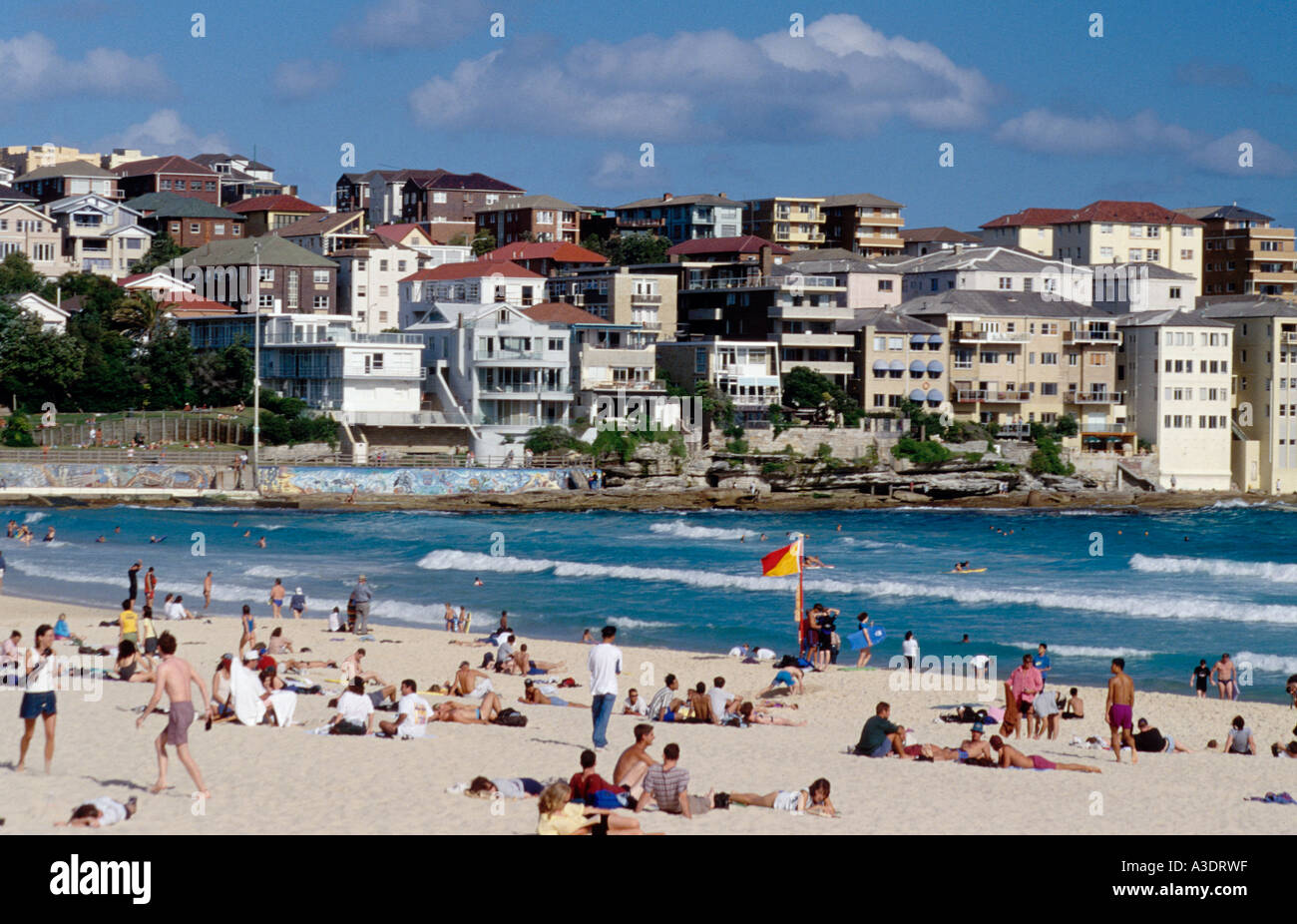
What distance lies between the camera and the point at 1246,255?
354ft

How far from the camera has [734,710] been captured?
2044 cm

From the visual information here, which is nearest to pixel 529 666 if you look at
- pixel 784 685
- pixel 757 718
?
pixel 784 685

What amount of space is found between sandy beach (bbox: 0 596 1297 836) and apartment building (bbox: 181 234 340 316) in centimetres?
6130

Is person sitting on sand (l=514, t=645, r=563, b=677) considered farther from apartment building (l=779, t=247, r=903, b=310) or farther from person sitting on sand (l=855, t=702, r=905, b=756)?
apartment building (l=779, t=247, r=903, b=310)

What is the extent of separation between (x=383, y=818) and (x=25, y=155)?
13096 centimetres

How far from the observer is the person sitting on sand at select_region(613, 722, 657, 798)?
559 inches

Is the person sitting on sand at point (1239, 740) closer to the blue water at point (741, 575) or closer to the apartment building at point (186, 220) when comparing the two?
the blue water at point (741, 575)

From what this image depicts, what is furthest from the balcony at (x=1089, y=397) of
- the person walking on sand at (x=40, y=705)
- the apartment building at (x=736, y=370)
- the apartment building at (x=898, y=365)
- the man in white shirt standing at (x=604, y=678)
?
the person walking on sand at (x=40, y=705)

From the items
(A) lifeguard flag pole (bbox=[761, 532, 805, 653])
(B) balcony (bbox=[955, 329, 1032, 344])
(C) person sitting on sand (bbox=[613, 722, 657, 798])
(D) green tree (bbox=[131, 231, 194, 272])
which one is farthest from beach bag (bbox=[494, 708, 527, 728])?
(D) green tree (bbox=[131, 231, 194, 272])

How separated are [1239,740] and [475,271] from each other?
64.7 metres

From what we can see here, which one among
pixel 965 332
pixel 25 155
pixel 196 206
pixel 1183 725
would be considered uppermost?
pixel 25 155

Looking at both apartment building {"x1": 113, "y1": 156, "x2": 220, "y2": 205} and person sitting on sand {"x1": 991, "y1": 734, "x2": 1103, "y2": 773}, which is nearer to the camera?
person sitting on sand {"x1": 991, "y1": 734, "x2": 1103, "y2": 773}
